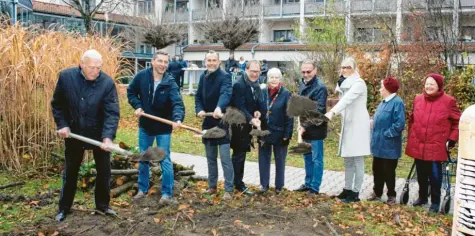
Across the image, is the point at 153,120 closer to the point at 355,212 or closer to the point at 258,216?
the point at 258,216

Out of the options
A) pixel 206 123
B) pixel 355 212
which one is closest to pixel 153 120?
pixel 206 123

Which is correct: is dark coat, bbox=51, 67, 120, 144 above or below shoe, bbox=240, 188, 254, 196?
above

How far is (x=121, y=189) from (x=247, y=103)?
81.7 inches

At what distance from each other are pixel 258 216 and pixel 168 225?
40.0 inches

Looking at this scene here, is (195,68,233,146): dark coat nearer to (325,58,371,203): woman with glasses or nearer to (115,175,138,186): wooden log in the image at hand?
(115,175,138,186): wooden log

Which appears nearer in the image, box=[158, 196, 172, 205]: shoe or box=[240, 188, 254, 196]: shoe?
box=[158, 196, 172, 205]: shoe

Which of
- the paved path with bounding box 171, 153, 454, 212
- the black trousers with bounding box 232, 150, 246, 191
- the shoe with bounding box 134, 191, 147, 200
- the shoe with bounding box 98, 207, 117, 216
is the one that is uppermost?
the black trousers with bounding box 232, 150, 246, 191

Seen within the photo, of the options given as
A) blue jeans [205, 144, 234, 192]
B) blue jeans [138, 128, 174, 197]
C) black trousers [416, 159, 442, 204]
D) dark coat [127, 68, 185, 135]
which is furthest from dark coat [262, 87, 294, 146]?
black trousers [416, 159, 442, 204]

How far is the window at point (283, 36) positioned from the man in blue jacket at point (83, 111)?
3762cm

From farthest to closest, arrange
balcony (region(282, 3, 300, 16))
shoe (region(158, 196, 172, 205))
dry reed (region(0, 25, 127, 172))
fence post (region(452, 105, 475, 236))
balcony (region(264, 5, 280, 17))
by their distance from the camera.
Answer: balcony (region(264, 5, 280, 17)) < balcony (region(282, 3, 300, 16)) < dry reed (region(0, 25, 127, 172)) < shoe (region(158, 196, 172, 205)) < fence post (region(452, 105, 475, 236))

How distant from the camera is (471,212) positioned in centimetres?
272

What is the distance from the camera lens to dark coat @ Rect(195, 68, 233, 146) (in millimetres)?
6469

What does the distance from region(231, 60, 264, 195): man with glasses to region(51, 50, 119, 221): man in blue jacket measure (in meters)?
1.77

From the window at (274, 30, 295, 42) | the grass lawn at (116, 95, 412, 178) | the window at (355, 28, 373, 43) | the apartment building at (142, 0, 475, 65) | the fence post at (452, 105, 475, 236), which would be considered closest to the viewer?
the fence post at (452, 105, 475, 236)
